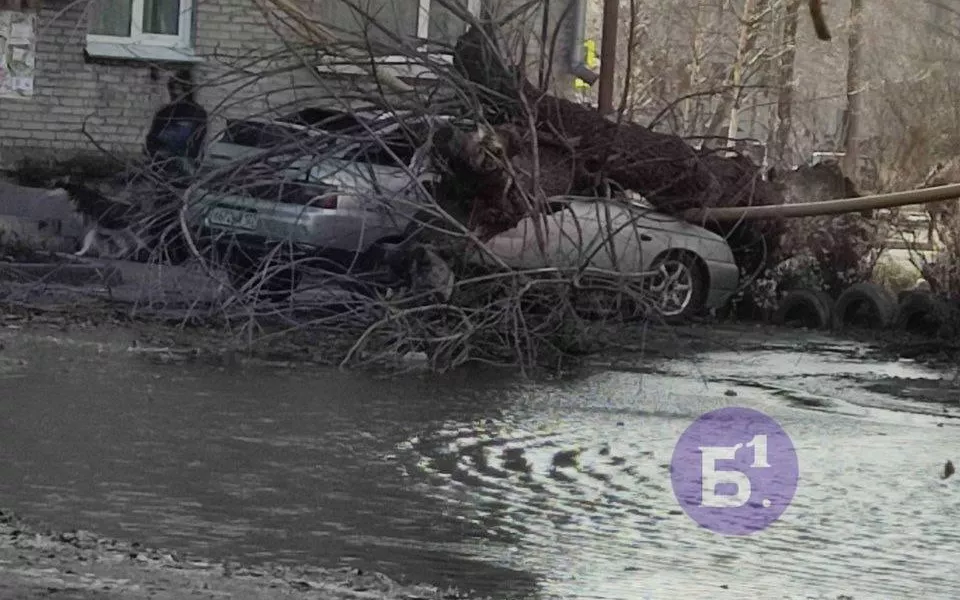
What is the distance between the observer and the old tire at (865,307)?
54.1ft

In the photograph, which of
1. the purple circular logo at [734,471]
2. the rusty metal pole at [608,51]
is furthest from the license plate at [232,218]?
the rusty metal pole at [608,51]

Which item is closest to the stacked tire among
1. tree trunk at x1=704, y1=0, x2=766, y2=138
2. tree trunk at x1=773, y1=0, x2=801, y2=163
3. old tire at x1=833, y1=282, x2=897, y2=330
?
old tire at x1=833, y1=282, x2=897, y2=330

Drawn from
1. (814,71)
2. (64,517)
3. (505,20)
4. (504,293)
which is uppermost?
(814,71)

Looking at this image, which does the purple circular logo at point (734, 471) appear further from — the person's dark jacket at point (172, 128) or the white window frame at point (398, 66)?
the person's dark jacket at point (172, 128)

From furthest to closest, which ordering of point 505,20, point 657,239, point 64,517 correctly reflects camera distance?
1. point 657,239
2. point 505,20
3. point 64,517

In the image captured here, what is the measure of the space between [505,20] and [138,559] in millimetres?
6636

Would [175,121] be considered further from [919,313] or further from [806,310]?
[919,313]

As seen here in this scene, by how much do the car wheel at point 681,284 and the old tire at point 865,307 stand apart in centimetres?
140

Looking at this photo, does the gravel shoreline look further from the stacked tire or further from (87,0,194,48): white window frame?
(87,0,194,48): white window frame

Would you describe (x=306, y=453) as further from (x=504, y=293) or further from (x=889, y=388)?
(x=889, y=388)

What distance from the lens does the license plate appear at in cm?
1197

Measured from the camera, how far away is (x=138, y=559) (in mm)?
5562

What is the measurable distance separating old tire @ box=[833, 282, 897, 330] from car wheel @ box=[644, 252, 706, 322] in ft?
4.59

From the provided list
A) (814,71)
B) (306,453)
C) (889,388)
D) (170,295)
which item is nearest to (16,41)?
(170,295)
